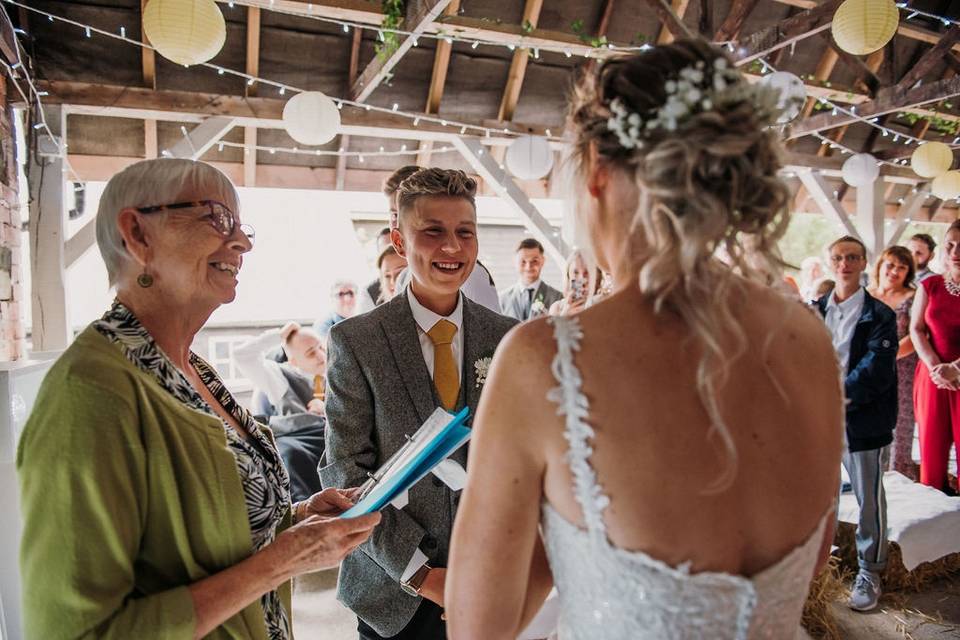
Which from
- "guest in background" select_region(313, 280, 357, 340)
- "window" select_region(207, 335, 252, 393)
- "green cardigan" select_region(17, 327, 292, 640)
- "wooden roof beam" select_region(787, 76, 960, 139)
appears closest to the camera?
"green cardigan" select_region(17, 327, 292, 640)

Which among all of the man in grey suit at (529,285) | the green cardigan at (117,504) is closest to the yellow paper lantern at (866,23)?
the man in grey suit at (529,285)

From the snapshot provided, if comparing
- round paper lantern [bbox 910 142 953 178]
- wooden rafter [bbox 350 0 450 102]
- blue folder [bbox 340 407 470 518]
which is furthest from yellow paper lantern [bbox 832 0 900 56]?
blue folder [bbox 340 407 470 518]

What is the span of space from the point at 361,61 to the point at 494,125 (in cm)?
149

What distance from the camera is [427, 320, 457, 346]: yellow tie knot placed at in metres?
1.68

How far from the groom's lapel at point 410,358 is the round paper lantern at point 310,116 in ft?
10.9

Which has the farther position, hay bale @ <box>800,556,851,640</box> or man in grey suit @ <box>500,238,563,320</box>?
man in grey suit @ <box>500,238,563,320</box>

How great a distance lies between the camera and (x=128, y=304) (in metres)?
1.16

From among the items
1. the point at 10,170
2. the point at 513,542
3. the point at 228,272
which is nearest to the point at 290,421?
the point at 10,170

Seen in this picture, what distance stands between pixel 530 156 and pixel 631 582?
17.0ft

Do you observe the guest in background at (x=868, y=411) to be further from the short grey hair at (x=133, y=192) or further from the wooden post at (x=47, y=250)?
the wooden post at (x=47, y=250)

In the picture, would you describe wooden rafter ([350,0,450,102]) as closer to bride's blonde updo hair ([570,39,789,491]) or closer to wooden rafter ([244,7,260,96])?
wooden rafter ([244,7,260,96])

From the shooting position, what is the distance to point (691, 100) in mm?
791

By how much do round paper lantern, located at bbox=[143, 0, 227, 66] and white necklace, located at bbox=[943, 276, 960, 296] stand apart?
181 inches

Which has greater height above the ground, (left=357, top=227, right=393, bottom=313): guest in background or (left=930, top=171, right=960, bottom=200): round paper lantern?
(left=930, top=171, right=960, bottom=200): round paper lantern
